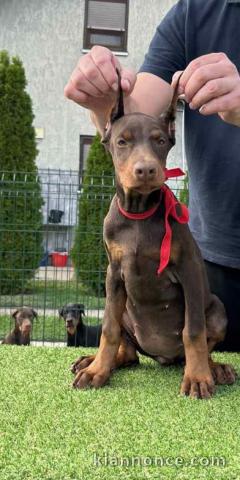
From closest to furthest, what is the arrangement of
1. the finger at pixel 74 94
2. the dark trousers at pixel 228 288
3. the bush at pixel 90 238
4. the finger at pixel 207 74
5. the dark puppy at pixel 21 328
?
the finger at pixel 207 74
the finger at pixel 74 94
the dark trousers at pixel 228 288
the dark puppy at pixel 21 328
the bush at pixel 90 238

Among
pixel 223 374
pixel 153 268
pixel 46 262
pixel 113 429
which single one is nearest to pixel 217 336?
pixel 223 374

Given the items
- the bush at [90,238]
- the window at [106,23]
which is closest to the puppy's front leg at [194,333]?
the bush at [90,238]

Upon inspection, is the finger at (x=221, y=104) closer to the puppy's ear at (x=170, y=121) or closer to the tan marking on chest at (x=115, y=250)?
the puppy's ear at (x=170, y=121)

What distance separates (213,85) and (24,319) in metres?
4.85

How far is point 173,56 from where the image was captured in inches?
115

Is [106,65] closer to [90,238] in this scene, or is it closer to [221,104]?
[221,104]

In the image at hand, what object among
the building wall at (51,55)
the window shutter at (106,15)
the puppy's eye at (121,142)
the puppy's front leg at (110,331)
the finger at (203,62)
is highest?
the window shutter at (106,15)

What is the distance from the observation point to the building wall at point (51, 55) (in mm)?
12508

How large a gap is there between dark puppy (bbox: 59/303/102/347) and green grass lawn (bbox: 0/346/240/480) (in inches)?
149

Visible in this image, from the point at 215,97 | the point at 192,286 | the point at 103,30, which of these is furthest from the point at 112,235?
the point at 103,30

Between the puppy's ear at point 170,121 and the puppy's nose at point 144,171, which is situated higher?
the puppy's ear at point 170,121

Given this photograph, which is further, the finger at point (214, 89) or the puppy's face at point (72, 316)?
the puppy's face at point (72, 316)

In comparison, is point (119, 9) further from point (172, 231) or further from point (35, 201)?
point (172, 231)

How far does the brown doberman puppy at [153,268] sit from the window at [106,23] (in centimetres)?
1096
